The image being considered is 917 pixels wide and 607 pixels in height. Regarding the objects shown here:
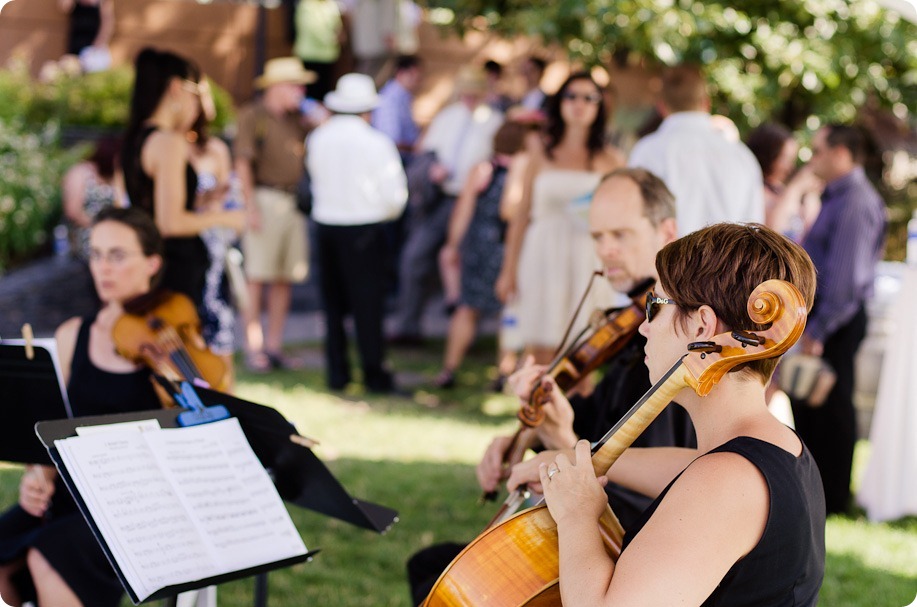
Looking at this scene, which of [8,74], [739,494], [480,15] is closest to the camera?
[739,494]

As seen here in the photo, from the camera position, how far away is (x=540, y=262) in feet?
19.4

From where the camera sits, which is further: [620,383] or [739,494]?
[620,383]

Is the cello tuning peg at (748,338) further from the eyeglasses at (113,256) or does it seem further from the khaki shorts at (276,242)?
the khaki shorts at (276,242)

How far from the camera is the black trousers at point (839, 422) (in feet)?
16.6

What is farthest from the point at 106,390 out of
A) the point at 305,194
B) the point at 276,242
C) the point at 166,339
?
the point at 276,242

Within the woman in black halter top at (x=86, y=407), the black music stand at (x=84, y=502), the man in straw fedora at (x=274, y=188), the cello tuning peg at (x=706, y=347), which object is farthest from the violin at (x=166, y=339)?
the man in straw fedora at (x=274, y=188)

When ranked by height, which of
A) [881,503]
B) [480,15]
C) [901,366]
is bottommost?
[881,503]

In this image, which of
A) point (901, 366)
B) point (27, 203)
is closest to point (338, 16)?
point (27, 203)

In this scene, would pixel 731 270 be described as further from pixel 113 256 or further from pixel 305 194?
pixel 305 194

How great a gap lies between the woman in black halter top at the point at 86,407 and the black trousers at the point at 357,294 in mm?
Answer: 3485

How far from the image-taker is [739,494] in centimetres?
167

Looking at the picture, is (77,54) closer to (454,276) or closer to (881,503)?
(454,276)

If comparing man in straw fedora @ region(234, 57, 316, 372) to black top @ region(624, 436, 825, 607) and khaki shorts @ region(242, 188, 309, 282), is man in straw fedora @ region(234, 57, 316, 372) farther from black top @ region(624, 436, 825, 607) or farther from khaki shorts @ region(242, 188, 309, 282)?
black top @ region(624, 436, 825, 607)

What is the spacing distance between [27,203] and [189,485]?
675 centimetres
